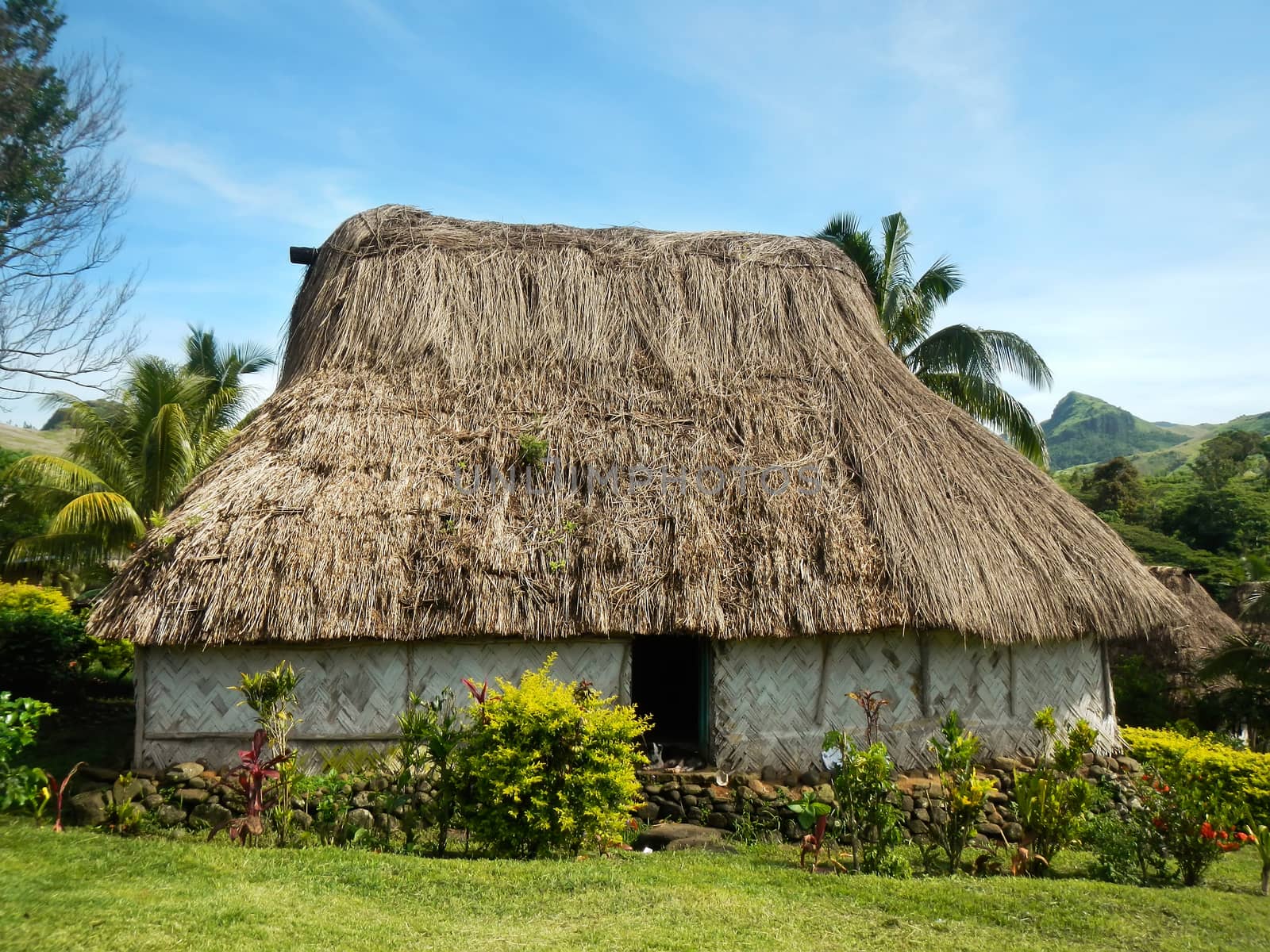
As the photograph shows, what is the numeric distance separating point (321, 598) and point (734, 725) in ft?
12.7

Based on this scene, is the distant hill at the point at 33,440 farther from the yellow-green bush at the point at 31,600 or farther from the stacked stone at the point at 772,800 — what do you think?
the stacked stone at the point at 772,800

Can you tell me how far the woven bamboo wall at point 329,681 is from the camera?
7281mm

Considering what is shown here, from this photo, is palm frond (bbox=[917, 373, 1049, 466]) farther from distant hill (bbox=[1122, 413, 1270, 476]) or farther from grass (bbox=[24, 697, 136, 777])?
distant hill (bbox=[1122, 413, 1270, 476])

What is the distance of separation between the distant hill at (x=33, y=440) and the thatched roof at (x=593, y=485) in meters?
40.0

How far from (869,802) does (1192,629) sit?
10.6 metres

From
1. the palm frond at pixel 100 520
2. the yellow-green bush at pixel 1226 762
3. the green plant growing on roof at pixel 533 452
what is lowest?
the yellow-green bush at pixel 1226 762

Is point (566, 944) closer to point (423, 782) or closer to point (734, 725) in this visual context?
point (423, 782)

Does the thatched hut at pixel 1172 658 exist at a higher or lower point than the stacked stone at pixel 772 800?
higher

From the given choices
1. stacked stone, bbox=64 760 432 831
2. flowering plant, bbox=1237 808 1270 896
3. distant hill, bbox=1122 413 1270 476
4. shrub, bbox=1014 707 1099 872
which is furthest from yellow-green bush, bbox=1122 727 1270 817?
distant hill, bbox=1122 413 1270 476

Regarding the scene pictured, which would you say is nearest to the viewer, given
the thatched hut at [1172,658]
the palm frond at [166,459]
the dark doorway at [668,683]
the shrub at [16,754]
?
the shrub at [16,754]

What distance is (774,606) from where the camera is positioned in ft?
25.0

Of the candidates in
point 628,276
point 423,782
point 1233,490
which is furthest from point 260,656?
point 1233,490

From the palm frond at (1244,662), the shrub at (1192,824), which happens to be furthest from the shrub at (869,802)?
the palm frond at (1244,662)

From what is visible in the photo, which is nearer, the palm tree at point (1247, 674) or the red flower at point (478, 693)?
the red flower at point (478, 693)
